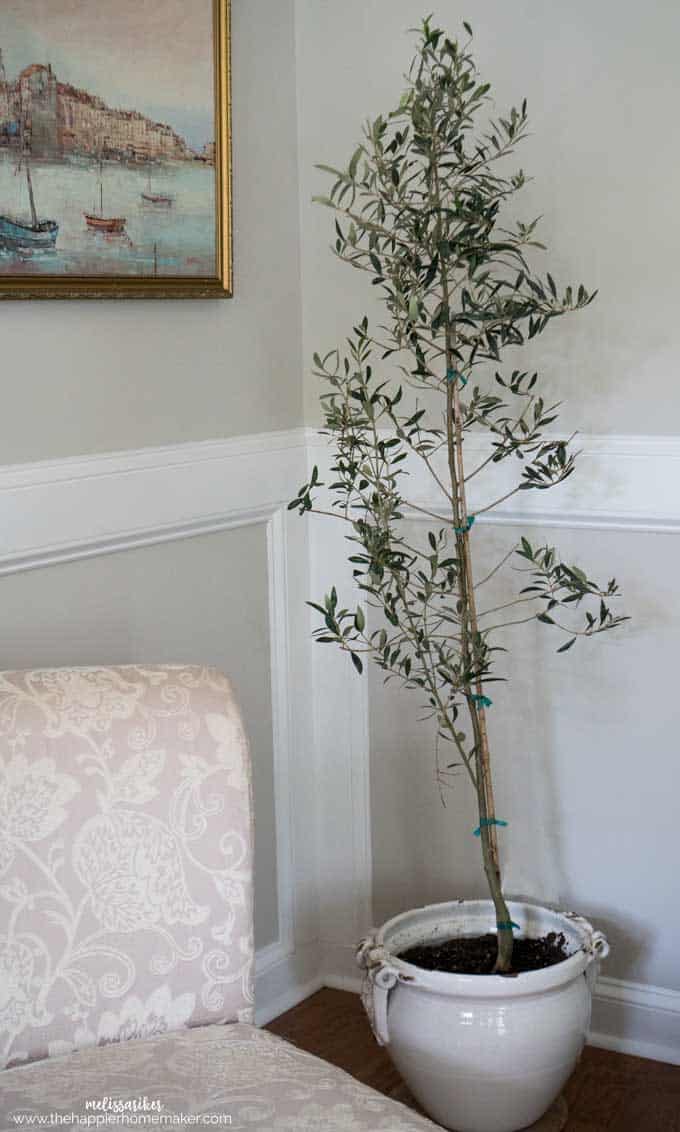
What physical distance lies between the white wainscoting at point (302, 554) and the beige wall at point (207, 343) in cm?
5

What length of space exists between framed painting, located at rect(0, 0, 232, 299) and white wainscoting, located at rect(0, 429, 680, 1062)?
0.94ft

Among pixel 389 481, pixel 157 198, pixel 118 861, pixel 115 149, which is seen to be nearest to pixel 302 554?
pixel 389 481

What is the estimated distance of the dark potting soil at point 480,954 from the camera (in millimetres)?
2172

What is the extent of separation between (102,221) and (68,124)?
146 millimetres

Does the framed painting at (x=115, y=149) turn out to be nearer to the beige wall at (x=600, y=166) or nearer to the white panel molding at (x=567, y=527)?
the beige wall at (x=600, y=166)

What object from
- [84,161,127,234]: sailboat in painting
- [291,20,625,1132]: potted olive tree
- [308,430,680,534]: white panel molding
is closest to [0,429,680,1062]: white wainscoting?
[308,430,680,534]: white panel molding

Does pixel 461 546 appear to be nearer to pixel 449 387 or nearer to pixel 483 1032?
pixel 449 387

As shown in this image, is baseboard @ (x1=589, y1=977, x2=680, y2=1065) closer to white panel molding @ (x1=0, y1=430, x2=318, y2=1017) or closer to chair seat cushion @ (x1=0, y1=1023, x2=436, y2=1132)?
white panel molding @ (x1=0, y1=430, x2=318, y2=1017)

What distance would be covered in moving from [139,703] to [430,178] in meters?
0.93

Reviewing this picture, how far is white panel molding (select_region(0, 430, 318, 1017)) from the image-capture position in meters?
1.95

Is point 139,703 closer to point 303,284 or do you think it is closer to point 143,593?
point 143,593

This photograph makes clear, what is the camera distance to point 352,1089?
1.35 metres

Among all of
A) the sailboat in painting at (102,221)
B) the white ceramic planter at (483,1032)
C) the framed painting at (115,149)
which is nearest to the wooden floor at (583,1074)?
the white ceramic planter at (483,1032)

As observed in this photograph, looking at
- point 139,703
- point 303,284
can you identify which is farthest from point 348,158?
point 139,703
